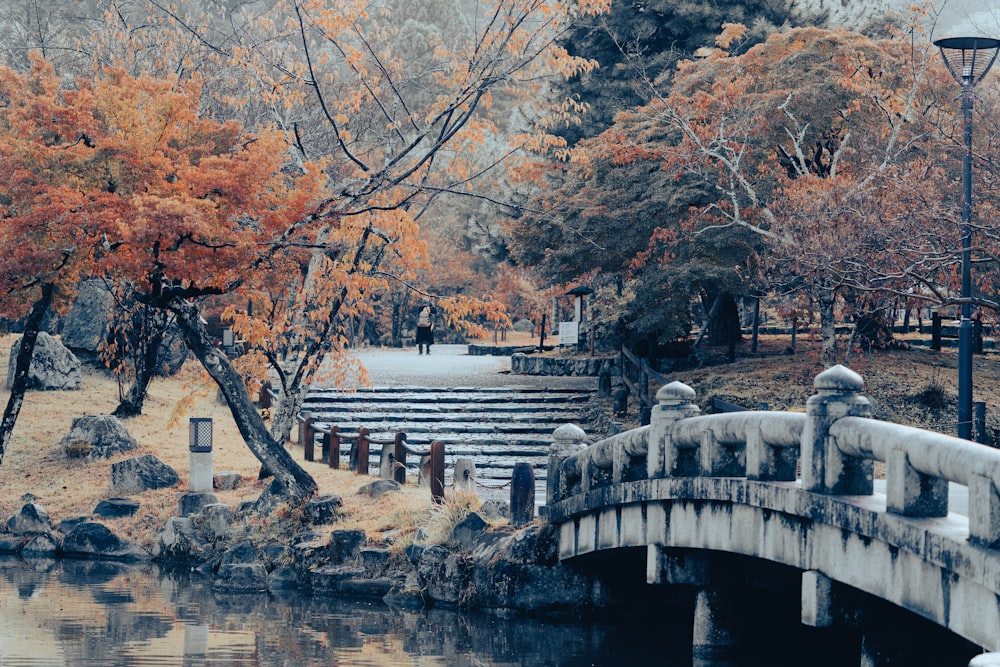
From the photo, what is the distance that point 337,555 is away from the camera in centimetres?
1769

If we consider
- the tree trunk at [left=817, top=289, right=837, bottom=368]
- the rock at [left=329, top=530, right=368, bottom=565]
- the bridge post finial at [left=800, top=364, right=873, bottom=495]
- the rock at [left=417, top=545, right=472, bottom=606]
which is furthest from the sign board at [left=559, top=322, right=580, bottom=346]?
the bridge post finial at [left=800, top=364, right=873, bottom=495]

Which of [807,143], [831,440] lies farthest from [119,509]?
[807,143]

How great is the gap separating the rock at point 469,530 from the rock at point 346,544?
1.59 metres

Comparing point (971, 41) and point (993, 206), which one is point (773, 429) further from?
point (993, 206)

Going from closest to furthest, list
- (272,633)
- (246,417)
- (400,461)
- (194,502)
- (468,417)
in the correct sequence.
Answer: (272,633) → (246,417) → (194,502) → (400,461) → (468,417)

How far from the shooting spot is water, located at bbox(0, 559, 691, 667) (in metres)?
13.6

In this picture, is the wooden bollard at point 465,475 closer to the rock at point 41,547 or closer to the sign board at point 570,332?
the rock at point 41,547

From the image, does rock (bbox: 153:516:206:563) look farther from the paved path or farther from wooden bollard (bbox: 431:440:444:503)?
the paved path

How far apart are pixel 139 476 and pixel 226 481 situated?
1.49m

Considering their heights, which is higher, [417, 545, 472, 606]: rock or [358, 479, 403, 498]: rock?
[358, 479, 403, 498]: rock

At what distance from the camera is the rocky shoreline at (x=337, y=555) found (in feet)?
52.2

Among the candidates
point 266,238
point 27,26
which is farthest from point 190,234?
point 27,26

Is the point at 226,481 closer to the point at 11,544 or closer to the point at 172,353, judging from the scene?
the point at 11,544

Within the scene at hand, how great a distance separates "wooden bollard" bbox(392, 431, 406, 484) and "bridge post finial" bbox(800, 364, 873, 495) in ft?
39.1
